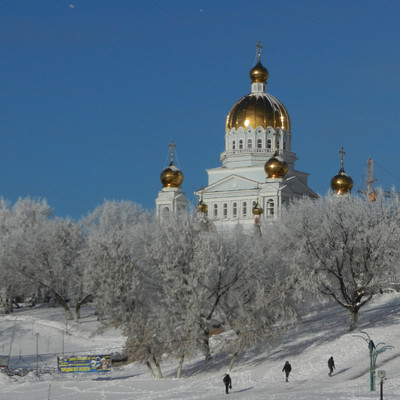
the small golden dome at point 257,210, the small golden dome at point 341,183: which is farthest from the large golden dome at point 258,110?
the small golden dome at point 257,210

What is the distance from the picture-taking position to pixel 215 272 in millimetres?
52969

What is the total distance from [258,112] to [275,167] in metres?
7.68

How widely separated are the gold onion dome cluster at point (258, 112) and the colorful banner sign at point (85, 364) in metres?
50.8

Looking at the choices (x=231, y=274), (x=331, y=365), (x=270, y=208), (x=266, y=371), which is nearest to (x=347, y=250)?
(x=231, y=274)

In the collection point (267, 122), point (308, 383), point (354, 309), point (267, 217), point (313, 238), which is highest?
point (267, 122)

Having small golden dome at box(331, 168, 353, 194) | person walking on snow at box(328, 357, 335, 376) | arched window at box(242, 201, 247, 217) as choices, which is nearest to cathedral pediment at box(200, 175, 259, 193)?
arched window at box(242, 201, 247, 217)

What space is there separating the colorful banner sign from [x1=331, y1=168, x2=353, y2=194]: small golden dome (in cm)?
4822

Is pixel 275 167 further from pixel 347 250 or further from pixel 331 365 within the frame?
pixel 331 365

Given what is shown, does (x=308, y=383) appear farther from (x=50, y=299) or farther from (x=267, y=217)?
(x=267, y=217)

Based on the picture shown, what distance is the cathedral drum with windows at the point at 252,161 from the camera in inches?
3777

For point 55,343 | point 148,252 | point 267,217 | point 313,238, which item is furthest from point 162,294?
point 267,217

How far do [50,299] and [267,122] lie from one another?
1267 inches

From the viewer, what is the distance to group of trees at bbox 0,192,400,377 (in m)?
51.0

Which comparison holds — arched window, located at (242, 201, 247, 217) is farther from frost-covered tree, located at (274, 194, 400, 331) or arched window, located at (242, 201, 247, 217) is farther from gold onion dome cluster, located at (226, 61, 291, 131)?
frost-covered tree, located at (274, 194, 400, 331)
